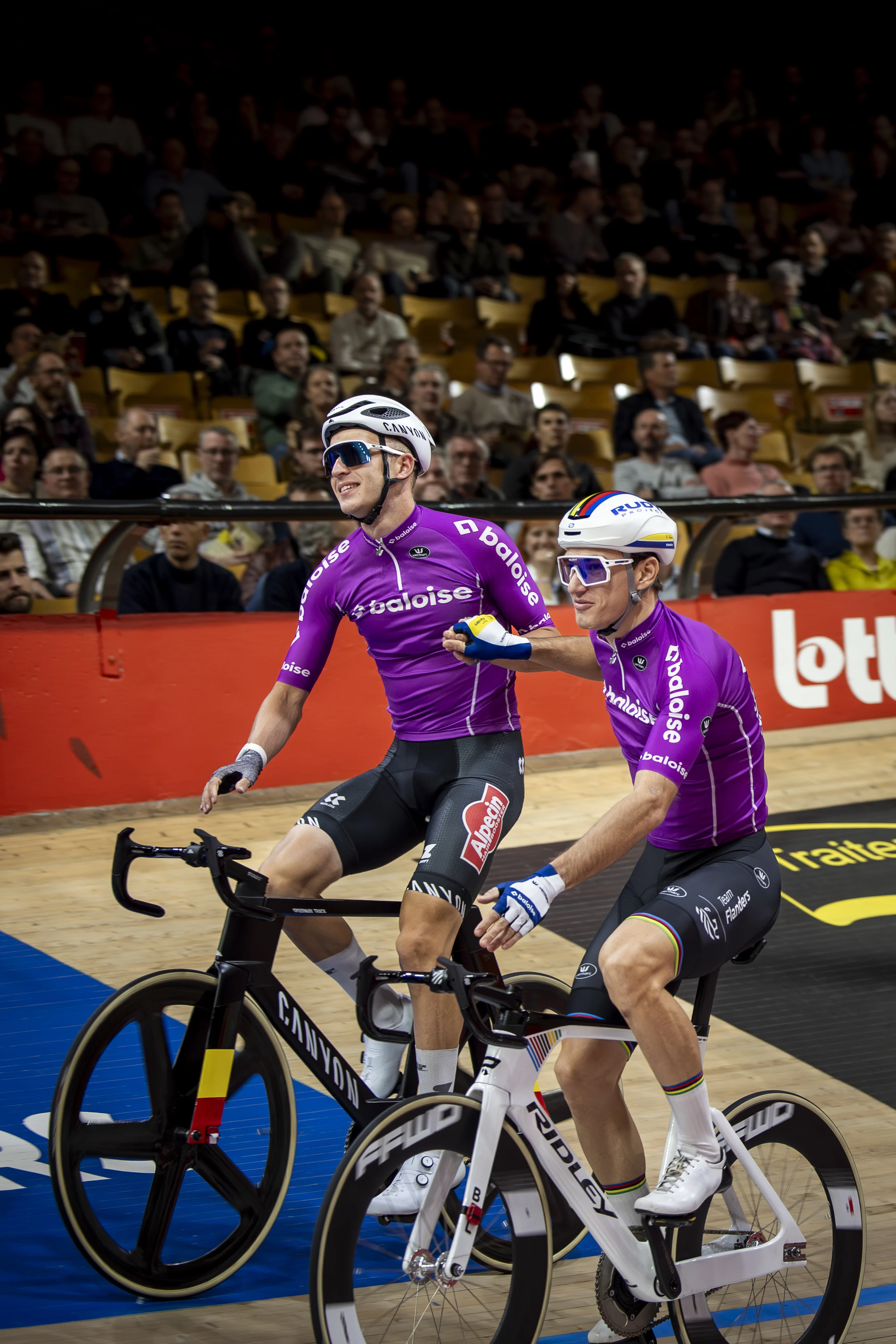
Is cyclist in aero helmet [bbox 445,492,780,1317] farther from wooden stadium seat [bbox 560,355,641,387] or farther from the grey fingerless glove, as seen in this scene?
wooden stadium seat [bbox 560,355,641,387]

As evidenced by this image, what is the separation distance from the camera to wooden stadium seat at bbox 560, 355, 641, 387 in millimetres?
11352

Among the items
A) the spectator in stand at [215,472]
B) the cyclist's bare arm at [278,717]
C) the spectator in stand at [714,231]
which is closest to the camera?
the cyclist's bare arm at [278,717]

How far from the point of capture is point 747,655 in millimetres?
7848

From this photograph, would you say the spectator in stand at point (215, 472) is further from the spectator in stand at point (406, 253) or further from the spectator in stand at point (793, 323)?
the spectator in stand at point (793, 323)

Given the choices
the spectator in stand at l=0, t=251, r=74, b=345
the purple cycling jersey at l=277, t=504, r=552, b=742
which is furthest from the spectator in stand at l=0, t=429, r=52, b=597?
the purple cycling jersey at l=277, t=504, r=552, b=742

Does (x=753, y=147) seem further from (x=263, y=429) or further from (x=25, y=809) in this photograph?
(x=25, y=809)

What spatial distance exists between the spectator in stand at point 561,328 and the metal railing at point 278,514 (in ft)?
14.5

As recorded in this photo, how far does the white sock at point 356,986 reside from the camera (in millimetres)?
3605

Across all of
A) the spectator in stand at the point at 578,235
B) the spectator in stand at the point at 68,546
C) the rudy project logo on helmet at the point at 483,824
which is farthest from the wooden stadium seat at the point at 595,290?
the rudy project logo on helmet at the point at 483,824

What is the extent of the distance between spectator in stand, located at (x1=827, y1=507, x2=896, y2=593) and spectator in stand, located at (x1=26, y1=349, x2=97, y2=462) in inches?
168

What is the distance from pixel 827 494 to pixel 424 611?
15.3 ft

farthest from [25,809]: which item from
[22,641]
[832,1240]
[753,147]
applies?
[753,147]

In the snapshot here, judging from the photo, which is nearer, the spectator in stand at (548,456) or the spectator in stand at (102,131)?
the spectator in stand at (548,456)

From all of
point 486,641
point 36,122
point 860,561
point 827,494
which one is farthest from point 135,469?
point 486,641
